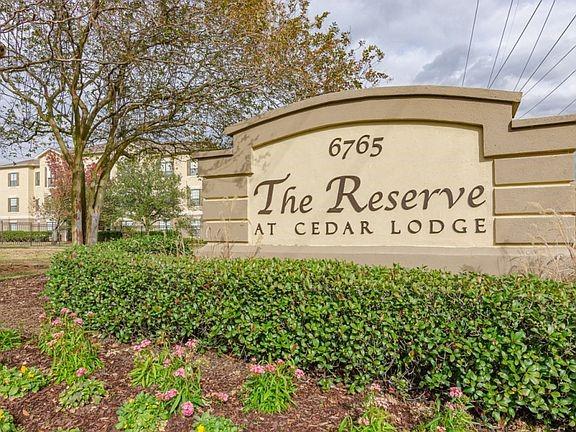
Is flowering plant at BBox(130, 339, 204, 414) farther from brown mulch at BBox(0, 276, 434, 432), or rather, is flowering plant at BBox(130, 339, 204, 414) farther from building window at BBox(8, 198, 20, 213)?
building window at BBox(8, 198, 20, 213)

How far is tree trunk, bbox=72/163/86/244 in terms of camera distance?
975 centimetres

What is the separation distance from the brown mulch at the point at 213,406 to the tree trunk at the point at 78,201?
21.2 feet

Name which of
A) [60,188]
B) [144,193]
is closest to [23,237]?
[60,188]

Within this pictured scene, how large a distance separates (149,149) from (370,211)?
8.72m

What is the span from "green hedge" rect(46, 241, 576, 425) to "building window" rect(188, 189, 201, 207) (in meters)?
29.7

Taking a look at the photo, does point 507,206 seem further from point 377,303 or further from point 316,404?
point 316,404

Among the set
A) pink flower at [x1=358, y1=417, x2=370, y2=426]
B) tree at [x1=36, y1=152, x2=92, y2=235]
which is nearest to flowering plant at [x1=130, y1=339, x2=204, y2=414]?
pink flower at [x1=358, y1=417, x2=370, y2=426]

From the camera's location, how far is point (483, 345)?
2.94m

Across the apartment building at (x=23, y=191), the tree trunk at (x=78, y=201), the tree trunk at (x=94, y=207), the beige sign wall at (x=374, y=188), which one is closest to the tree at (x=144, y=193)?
the apartment building at (x=23, y=191)

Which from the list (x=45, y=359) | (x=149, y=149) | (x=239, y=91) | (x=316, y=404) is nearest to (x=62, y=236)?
(x=149, y=149)

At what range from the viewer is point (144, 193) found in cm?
2984

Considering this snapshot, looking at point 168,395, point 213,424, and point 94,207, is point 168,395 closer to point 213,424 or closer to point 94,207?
point 213,424

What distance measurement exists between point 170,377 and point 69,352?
1171 millimetres

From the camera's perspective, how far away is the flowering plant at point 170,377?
116 inches
